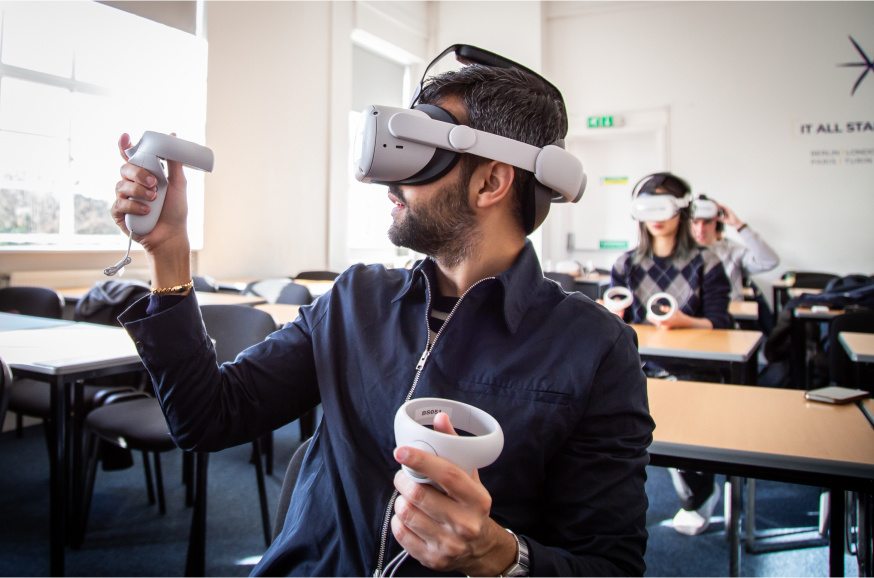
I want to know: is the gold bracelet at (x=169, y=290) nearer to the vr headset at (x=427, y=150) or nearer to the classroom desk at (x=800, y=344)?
the vr headset at (x=427, y=150)

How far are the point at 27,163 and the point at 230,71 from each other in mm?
1860

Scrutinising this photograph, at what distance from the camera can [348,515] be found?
917 mm

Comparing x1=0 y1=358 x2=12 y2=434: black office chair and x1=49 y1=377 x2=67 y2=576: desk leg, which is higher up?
x1=0 y1=358 x2=12 y2=434: black office chair

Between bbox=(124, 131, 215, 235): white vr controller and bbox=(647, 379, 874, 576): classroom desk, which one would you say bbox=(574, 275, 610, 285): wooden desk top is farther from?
bbox=(124, 131, 215, 235): white vr controller

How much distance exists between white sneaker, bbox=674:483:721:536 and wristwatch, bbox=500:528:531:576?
1.90 meters

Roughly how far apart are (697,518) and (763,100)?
5.60m

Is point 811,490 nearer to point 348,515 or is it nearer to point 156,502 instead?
point 348,515

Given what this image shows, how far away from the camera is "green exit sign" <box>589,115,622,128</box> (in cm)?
695

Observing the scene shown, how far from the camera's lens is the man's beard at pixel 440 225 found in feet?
3.18

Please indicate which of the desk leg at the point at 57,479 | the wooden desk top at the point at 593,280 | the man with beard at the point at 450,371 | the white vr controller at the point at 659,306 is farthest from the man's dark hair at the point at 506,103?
the wooden desk top at the point at 593,280

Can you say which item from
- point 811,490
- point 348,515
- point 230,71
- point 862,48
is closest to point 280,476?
point 348,515

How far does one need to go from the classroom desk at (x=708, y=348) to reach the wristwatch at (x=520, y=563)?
1.29 m

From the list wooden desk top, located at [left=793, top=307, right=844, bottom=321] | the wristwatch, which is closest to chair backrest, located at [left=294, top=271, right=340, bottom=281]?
wooden desk top, located at [left=793, top=307, right=844, bottom=321]

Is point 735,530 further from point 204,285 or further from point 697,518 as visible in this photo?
point 204,285
